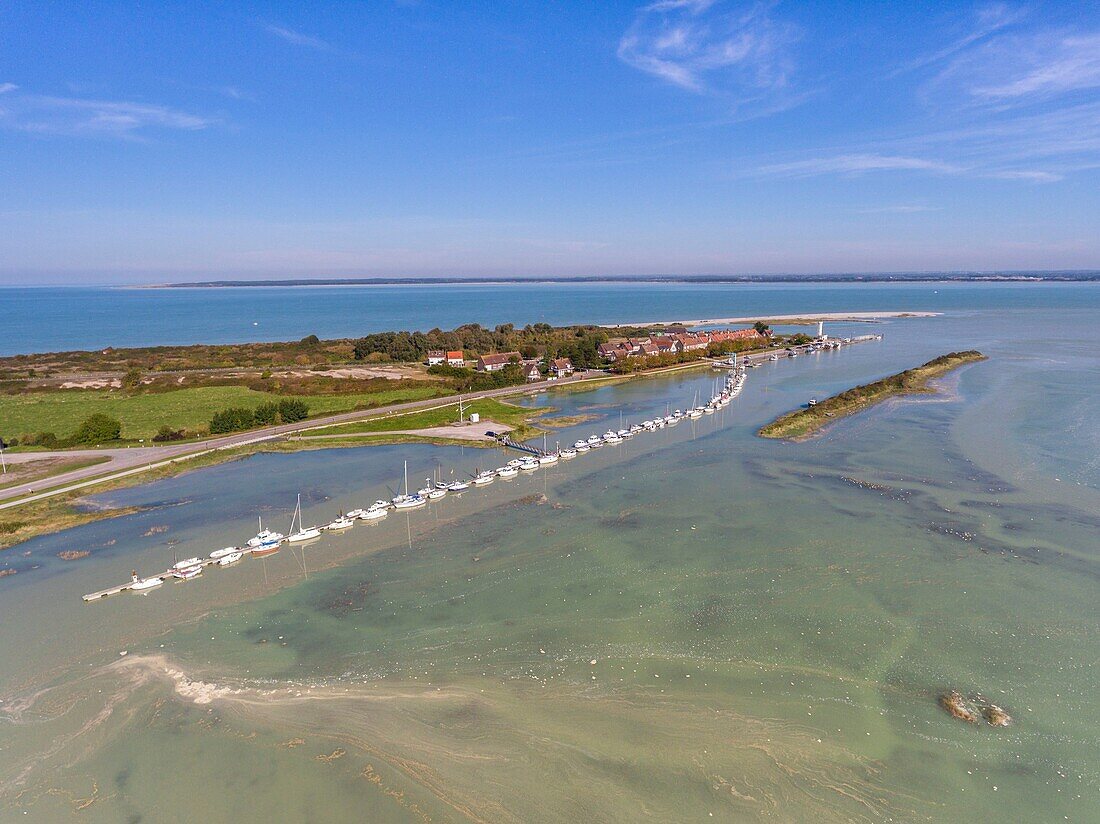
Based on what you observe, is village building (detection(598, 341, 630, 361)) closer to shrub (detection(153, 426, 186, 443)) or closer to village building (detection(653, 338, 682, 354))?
village building (detection(653, 338, 682, 354))

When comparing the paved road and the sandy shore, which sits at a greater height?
the sandy shore

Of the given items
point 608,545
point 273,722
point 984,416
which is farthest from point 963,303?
point 273,722

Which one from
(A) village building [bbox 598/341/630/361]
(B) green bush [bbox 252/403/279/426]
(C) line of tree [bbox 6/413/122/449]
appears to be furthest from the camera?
(A) village building [bbox 598/341/630/361]

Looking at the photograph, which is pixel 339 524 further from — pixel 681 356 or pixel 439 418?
pixel 681 356

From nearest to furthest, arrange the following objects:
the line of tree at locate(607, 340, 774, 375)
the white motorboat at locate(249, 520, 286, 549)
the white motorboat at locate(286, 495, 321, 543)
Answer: the white motorboat at locate(249, 520, 286, 549) < the white motorboat at locate(286, 495, 321, 543) < the line of tree at locate(607, 340, 774, 375)

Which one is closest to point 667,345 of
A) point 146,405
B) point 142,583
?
point 146,405

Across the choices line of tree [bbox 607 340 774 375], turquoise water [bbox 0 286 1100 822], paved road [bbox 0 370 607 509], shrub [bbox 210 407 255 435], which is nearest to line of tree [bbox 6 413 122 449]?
paved road [bbox 0 370 607 509]

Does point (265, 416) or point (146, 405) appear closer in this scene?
point (265, 416)

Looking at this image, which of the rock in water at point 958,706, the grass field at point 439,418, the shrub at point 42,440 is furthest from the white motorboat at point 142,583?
the rock in water at point 958,706
